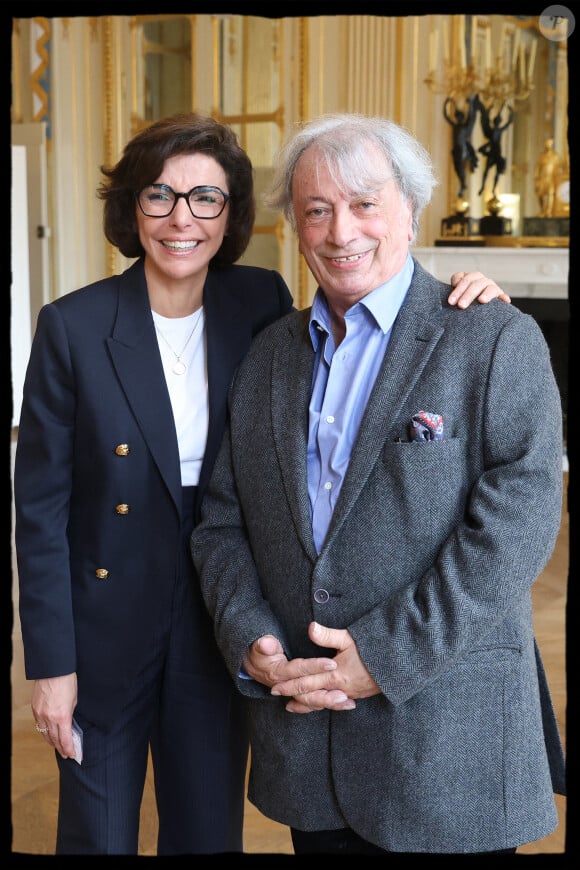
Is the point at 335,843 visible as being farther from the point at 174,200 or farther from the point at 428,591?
the point at 174,200

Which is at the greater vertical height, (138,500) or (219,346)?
(219,346)

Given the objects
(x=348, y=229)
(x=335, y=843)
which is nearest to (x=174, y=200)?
(x=348, y=229)

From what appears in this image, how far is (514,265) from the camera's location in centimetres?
715

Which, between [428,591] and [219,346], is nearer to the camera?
[428,591]

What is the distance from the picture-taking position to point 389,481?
154cm

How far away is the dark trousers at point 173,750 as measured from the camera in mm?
1883

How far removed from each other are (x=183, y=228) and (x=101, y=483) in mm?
487

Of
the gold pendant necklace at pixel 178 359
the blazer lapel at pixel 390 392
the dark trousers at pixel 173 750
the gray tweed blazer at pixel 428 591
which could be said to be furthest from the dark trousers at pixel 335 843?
the gold pendant necklace at pixel 178 359

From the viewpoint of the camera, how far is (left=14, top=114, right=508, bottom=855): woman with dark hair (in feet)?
5.88

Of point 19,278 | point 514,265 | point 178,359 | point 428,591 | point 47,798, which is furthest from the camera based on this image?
point 19,278

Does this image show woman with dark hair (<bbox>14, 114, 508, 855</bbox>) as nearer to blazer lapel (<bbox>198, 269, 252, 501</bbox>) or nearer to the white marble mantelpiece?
blazer lapel (<bbox>198, 269, 252, 501</bbox>)

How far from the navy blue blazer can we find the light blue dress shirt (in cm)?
26

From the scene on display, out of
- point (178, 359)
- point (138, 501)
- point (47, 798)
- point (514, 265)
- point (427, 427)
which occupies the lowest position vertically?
point (47, 798)
